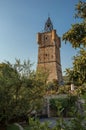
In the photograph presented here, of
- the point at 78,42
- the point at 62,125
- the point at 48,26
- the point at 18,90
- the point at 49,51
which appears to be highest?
the point at 48,26

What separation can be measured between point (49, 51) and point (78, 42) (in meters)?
57.8

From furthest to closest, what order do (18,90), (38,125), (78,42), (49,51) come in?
1. (49,51)
2. (18,90)
3. (78,42)
4. (38,125)

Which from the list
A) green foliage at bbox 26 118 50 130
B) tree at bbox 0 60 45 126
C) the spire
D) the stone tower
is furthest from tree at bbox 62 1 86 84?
the spire

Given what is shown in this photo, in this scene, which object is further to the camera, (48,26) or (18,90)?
(48,26)

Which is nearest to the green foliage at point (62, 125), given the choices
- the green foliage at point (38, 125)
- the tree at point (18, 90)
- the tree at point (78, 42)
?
the green foliage at point (38, 125)

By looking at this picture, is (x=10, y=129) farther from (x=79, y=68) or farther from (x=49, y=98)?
(x=49, y=98)

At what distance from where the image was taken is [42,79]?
19516 mm

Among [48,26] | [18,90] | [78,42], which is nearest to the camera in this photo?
[78,42]

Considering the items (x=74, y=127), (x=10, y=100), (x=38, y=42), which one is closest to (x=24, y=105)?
(x=10, y=100)

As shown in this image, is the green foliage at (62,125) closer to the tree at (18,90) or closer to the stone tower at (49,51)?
the tree at (18,90)

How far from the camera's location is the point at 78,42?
10211mm

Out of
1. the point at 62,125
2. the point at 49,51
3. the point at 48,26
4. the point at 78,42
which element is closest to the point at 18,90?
the point at 78,42

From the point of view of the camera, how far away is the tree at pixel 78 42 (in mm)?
9414

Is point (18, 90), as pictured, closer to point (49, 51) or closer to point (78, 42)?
point (78, 42)
